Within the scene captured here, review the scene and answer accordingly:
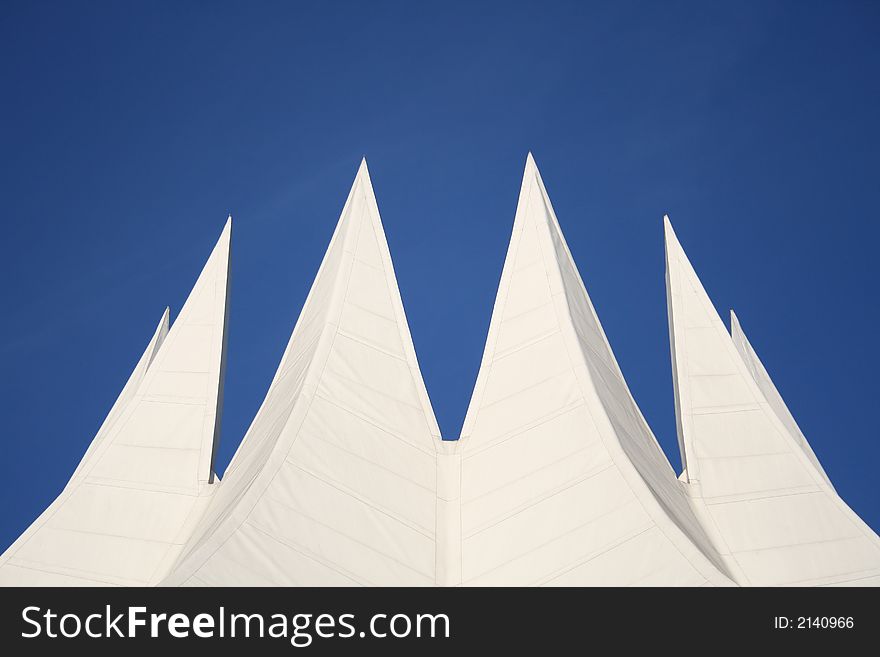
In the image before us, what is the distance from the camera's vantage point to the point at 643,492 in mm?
10742

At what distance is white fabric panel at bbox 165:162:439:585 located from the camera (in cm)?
1006

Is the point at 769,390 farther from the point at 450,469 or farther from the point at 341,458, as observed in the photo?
the point at 341,458

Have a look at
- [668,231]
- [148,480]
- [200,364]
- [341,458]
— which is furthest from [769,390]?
[148,480]

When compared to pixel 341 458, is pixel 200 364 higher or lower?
higher

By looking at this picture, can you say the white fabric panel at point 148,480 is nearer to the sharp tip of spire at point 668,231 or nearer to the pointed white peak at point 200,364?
the pointed white peak at point 200,364

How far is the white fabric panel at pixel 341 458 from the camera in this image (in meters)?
10.1

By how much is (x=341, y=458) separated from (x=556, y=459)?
9.44 ft

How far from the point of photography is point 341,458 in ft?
37.6

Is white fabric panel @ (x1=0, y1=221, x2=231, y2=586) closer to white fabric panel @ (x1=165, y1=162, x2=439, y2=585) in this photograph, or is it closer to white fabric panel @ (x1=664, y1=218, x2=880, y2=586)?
white fabric panel @ (x1=165, y1=162, x2=439, y2=585)

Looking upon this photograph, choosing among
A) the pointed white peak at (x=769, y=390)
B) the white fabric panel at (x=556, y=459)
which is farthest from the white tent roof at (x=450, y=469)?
the pointed white peak at (x=769, y=390)

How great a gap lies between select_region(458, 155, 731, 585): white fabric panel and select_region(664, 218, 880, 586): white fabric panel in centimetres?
57

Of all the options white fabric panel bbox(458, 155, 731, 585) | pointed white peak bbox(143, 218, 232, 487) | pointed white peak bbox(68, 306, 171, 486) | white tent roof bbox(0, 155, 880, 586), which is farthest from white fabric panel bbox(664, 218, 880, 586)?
pointed white peak bbox(68, 306, 171, 486)

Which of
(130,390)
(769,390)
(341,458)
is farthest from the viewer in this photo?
(769,390)

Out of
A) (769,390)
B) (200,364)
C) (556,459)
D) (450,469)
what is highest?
(769,390)
